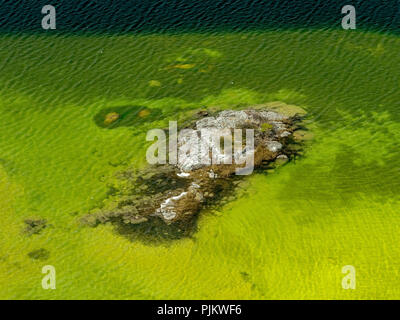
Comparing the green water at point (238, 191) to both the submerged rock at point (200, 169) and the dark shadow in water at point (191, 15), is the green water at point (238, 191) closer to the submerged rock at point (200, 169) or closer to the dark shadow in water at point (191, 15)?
the submerged rock at point (200, 169)

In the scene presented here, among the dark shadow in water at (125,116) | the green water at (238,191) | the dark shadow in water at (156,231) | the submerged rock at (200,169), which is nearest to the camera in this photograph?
the green water at (238,191)

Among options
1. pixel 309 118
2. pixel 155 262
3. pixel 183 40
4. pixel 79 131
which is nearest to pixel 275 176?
pixel 309 118

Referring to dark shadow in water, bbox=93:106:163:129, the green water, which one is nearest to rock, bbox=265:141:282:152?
the green water

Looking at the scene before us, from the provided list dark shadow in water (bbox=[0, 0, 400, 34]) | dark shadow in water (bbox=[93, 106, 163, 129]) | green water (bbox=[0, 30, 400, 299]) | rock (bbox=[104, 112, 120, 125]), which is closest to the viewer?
green water (bbox=[0, 30, 400, 299])

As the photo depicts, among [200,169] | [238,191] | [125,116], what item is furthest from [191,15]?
[238,191]

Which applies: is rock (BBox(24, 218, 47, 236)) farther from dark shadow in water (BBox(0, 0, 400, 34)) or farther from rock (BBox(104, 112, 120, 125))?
dark shadow in water (BBox(0, 0, 400, 34))

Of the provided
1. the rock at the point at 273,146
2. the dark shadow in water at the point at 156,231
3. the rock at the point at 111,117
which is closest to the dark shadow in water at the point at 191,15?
the rock at the point at 111,117
